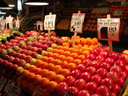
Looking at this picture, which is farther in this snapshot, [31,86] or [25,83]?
[25,83]

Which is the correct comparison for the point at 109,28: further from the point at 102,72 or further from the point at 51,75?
the point at 51,75

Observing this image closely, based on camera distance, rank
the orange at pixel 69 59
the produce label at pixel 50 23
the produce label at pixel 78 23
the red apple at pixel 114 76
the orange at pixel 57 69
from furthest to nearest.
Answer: the produce label at pixel 50 23
the produce label at pixel 78 23
the orange at pixel 69 59
the orange at pixel 57 69
the red apple at pixel 114 76

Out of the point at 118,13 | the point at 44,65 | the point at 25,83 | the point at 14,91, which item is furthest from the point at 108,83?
the point at 118,13

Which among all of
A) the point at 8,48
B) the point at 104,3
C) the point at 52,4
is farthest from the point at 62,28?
the point at 8,48

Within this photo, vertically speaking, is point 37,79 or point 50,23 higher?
point 50,23

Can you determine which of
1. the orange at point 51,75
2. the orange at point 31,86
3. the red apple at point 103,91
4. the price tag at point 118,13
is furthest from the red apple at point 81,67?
the price tag at point 118,13

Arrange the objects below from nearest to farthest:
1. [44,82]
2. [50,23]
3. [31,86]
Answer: [44,82], [31,86], [50,23]

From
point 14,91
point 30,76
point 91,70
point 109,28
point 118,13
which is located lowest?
point 14,91

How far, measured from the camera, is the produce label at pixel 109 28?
211cm

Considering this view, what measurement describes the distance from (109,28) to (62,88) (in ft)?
3.50

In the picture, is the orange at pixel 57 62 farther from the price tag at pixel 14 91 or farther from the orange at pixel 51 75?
the price tag at pixel 14 91

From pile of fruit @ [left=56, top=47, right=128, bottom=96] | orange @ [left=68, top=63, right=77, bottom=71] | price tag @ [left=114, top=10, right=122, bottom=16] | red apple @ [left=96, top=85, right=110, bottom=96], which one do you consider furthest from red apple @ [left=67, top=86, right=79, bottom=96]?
price tag @ [left=114, top=10, right=122, bottom=16]

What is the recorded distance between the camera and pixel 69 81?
6.08 ft

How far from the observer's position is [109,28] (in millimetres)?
2170
